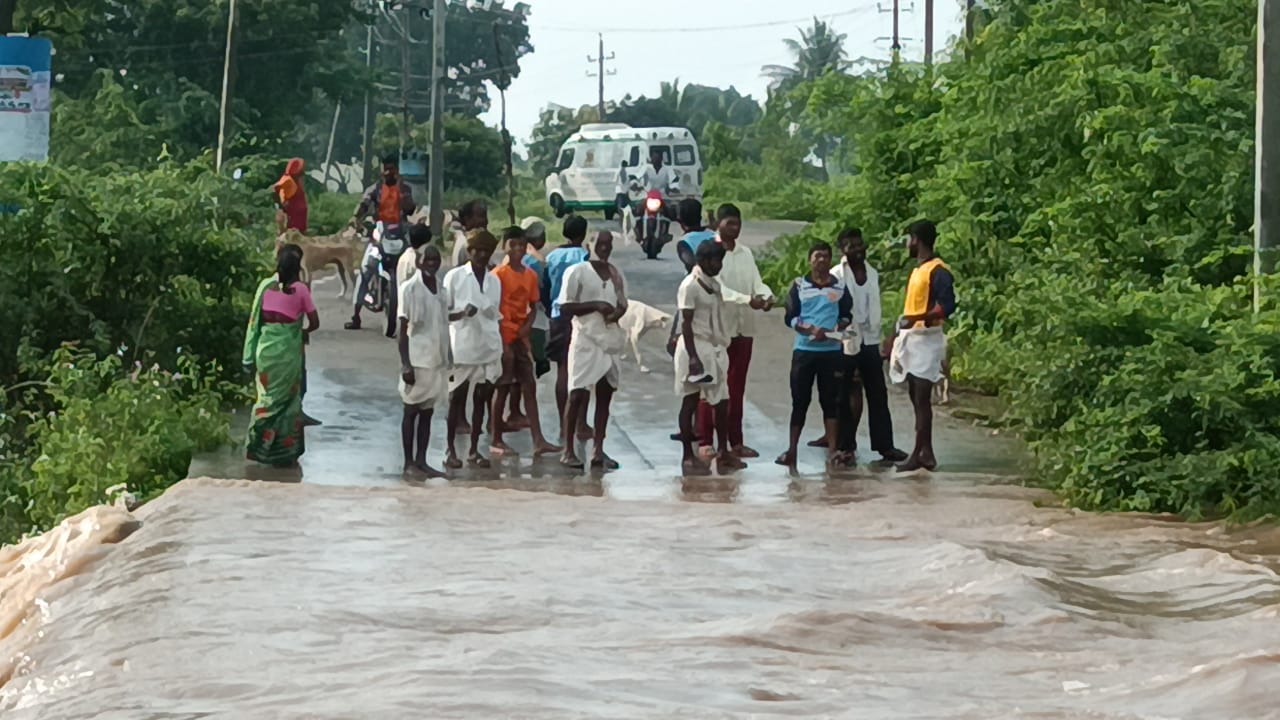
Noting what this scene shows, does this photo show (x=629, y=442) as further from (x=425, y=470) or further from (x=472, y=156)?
(x=472, y=156)

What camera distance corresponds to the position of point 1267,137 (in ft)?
45.1

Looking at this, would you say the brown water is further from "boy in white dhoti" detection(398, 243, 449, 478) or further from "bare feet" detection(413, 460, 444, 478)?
"boy in white dhoti" detection(398, 243, 449, 478)

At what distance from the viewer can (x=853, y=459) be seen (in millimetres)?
14336

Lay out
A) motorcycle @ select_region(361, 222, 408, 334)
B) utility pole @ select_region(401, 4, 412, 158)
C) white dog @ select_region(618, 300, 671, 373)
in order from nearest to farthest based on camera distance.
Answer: white dog @ select_region(618, 300, 671, 373) → motorcycle @ select_region(361, 222, 408, 334) → utility pole @ select_region(401, 4, 412, 158)

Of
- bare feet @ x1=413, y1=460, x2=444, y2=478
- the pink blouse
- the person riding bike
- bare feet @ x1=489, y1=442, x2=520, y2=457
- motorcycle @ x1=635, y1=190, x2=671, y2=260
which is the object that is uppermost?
the person riding bike

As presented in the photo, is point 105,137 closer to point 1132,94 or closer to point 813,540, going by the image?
point 1132,94

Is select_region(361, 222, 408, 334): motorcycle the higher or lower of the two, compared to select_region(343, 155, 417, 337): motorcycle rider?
lower

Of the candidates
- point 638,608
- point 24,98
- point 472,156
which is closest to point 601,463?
point 638,608

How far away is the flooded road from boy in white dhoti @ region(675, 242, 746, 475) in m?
0.56

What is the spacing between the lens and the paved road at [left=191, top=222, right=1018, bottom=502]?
13539mm

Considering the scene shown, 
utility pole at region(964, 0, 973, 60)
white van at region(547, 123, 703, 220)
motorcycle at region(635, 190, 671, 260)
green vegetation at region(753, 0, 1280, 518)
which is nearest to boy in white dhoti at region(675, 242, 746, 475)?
green vegetation at region(753, 0, 1280, 518)

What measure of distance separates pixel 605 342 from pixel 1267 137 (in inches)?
171

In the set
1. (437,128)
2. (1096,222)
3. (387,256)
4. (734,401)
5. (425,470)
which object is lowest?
(425,470)

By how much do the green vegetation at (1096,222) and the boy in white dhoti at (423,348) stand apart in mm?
3661
